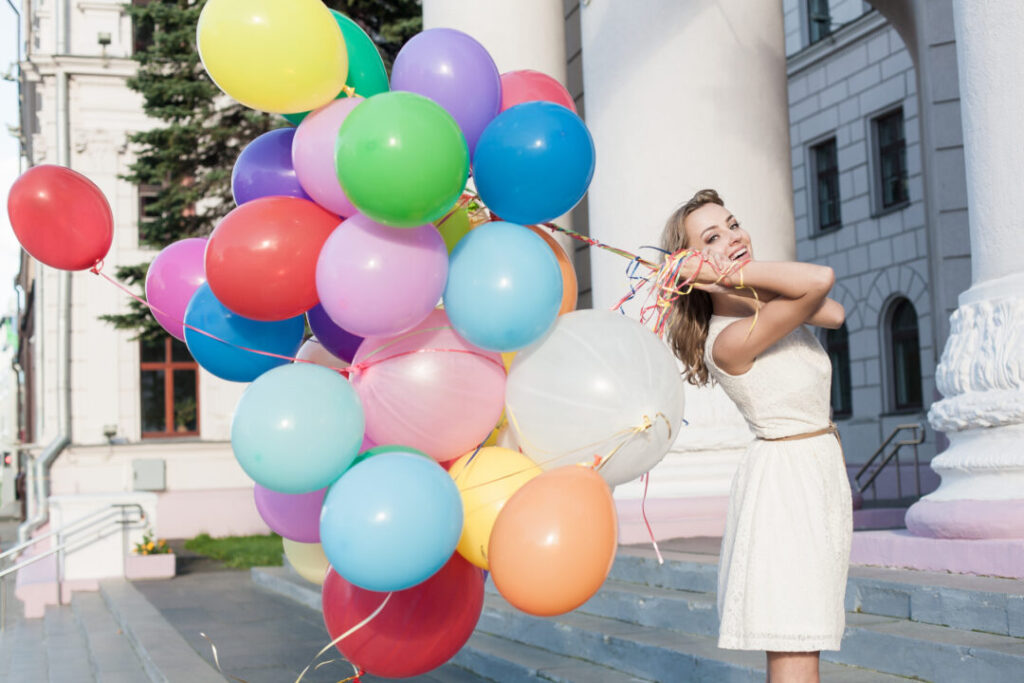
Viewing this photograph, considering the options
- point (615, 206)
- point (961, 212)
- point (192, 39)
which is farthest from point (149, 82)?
point (961, 212)

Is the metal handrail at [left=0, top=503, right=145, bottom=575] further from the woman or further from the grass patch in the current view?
the woman

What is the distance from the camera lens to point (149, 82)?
47.1 ft

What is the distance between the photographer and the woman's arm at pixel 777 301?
2.61 meters

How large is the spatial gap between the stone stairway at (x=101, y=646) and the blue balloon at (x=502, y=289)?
3.69 m

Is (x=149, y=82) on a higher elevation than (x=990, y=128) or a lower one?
higher

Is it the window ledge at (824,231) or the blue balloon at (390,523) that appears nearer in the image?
the blue balloon at (390,523)

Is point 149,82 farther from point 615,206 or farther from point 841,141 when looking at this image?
point 841,141

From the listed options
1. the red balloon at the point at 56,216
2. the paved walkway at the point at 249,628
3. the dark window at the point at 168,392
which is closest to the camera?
the red balloon at the point at 56,216

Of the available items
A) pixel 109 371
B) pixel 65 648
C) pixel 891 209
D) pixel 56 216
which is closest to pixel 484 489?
A: pixel 56 216

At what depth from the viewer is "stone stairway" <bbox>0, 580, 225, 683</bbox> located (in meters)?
6.49

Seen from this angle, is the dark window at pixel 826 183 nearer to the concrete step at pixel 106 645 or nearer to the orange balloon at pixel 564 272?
the concrete step at pixel 106 645

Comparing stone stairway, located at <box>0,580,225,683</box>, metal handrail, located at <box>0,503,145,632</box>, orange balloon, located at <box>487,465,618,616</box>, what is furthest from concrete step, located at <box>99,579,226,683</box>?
orange balloon, located at <box>487,465,618,616</box>

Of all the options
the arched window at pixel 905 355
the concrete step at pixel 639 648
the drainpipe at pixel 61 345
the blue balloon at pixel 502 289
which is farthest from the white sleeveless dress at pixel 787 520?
the drainpipe at pixel 61 345

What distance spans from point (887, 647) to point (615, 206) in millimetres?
4342
